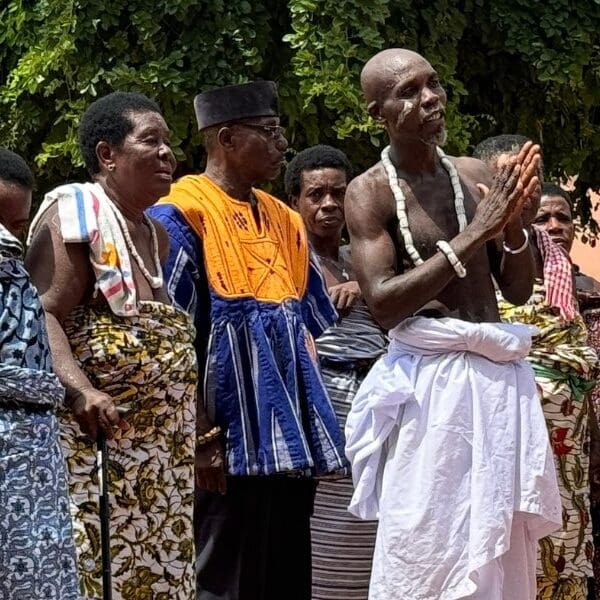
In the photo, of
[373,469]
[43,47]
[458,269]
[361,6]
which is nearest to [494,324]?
[458,269]

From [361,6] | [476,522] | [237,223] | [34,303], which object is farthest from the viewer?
[361,6]

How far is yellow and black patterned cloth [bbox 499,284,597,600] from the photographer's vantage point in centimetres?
710

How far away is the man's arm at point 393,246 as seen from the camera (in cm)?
556

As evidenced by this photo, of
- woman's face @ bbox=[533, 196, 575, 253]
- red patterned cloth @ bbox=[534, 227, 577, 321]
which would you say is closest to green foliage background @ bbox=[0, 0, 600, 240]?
woman's face @ bbox=[533, 196, 575, 253]

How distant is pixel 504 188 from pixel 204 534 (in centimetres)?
195

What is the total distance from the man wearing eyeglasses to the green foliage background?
260 centimetres

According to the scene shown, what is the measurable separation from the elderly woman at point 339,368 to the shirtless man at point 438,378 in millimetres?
1390

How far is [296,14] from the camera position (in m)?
9.42

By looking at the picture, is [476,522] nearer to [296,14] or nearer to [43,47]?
[296,14]

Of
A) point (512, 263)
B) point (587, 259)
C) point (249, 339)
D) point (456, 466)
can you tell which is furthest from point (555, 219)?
point (587, 259)

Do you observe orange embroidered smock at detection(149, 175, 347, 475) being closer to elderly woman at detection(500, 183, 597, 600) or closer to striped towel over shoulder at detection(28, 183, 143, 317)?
striped towel over shoulder at detection(28, 183, 143, 317)

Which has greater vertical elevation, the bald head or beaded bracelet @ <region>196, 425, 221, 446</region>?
the bald head

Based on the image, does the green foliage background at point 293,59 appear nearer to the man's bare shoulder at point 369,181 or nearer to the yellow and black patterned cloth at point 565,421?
the yellow and black patterned cloth at point 565,421

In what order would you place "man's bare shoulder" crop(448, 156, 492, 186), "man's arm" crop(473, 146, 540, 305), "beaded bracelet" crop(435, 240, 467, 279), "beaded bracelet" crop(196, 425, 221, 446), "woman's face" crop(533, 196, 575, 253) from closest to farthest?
"beaded bracelet" crop(435, 240, 467, 279) → "man's arm" crop(473, 146, 540, 305) → "man's bare shoulder" crop(448, 156, 492, 186) → "beaded bracelet" crop(196, 425, 221, 446) → "woman's face" crop(533, 196, 575, 253)
